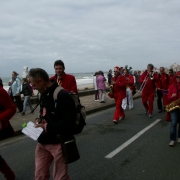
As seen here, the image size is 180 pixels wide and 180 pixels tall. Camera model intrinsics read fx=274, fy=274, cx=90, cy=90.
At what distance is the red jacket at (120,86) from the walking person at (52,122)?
612 cm

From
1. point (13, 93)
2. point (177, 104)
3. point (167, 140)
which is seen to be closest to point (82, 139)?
point (167, 140)

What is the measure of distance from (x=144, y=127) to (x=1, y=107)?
5.33 meters

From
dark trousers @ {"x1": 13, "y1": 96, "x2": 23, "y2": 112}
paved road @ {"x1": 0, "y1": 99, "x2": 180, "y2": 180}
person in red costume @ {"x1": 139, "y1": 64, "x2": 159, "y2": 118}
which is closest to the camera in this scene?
paved road @ {"x1": 0, "y1": 99, "x2": 180, "y2": 180}

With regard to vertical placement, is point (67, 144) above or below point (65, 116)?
below

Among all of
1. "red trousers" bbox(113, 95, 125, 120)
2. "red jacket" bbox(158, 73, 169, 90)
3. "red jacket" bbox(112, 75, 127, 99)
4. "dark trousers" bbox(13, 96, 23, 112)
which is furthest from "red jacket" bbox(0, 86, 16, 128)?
"red jacket" bbox(158, 73, 169, 90)

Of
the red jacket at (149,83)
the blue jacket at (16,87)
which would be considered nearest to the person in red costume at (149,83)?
the red jacket at (149,83)

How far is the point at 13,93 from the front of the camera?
35.9ft

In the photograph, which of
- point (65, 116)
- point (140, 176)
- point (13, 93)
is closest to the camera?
point (65, 116)

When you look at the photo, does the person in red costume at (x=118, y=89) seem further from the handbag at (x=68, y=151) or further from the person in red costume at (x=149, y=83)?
the handbag at (x=68, y=151)

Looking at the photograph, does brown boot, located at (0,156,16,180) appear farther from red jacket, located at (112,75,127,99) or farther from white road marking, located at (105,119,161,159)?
red jacket, located at (112,75,127,99)

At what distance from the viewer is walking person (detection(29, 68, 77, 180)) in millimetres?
2850

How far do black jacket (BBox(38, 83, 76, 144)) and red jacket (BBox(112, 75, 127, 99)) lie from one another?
20.6 feet

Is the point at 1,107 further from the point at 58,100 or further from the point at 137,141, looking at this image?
the point at 137,141

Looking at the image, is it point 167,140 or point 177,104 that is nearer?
point 177,104
